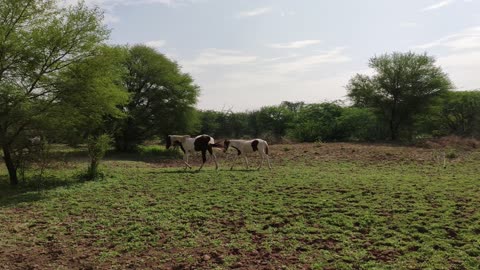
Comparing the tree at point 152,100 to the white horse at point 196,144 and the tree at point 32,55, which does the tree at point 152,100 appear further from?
the tree at point 32,55

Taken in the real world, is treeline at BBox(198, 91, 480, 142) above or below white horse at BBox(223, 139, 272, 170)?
above

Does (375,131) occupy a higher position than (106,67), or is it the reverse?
(106,67)

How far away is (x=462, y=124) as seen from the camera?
31938 mm

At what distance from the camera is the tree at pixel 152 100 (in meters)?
23.6

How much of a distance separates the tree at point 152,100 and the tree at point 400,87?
12.8 m

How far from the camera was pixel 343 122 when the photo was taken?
27984mm

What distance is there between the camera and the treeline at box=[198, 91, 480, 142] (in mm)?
28156

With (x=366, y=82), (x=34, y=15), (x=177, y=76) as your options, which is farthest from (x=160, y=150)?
(x=366, y=82)

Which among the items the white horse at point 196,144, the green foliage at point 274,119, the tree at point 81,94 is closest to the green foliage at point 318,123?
the green foliage at point 274,119

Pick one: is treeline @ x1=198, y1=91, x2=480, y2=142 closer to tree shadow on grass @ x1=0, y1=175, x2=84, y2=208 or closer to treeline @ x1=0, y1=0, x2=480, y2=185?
treeline @ x1=0, y1=0, x2=480, y2=185

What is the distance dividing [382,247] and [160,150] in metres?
19.0

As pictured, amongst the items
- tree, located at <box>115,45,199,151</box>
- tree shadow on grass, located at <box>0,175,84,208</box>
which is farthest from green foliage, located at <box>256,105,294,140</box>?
tree shadow on grass, located at <box>0,175,84,208</box>

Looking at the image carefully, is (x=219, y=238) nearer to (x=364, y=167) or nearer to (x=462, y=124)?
(x=364, y=167)

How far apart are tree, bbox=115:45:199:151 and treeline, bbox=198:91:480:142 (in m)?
3.08
